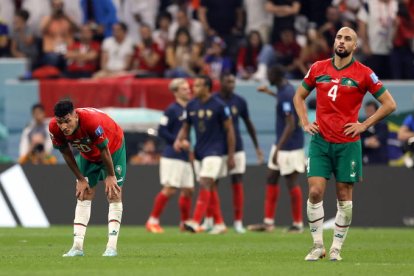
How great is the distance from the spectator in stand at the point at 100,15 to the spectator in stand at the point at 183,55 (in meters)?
1.98

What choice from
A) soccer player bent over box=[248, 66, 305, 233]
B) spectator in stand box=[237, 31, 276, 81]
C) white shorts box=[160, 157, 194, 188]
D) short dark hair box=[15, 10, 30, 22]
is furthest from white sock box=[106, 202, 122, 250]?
short dark hair box=[15, 10, 30, 22]

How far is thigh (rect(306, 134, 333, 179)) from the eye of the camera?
1332cm

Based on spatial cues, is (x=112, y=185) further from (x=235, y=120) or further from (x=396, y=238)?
(x=235, y=120)

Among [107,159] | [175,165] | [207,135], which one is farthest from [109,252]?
[175,165]

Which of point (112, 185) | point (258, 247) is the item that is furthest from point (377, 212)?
point (112, 185)

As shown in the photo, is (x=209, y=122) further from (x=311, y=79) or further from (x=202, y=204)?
(x=311, y=79)

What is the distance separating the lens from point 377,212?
894 inches

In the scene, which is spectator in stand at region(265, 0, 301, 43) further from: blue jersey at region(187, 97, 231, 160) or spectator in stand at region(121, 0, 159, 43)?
blue jersey at region(187, 97, 231, 160)

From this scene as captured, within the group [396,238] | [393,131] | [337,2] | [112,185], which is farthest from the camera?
[337,2]

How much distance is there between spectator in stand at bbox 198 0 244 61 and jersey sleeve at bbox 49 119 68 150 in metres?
14.6

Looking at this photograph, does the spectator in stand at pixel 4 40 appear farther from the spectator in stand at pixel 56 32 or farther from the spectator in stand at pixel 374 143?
the spectator in stand at pixel 374 143

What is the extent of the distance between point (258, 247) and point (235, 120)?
16.7ft

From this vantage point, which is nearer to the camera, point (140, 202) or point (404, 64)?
point (140, 202)

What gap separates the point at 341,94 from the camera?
13.2 metres
